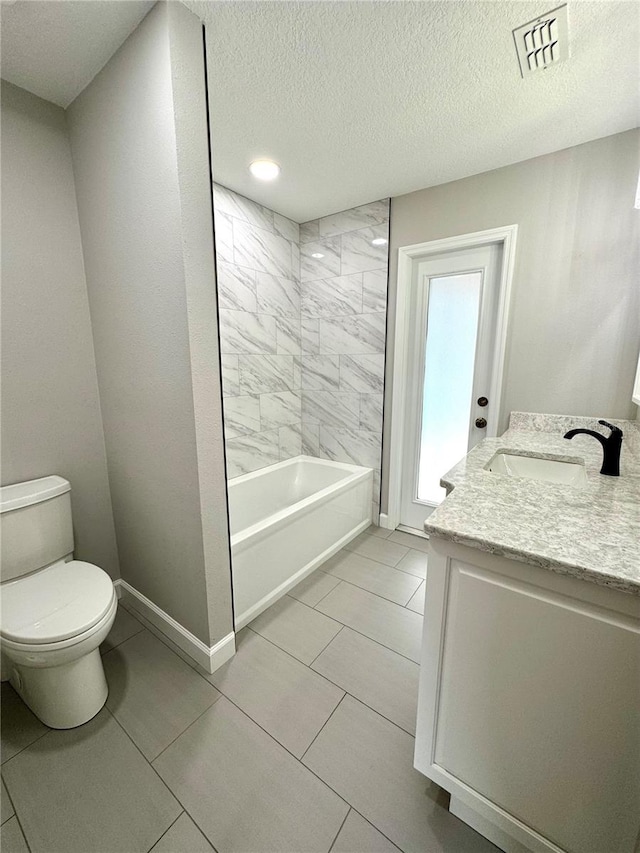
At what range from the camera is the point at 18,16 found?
1121 millimetres

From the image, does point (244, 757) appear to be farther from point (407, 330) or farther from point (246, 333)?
point (407, 330)

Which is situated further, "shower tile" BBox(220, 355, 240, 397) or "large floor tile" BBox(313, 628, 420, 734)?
"shower tile" BBox(220, 355, 240, 397)

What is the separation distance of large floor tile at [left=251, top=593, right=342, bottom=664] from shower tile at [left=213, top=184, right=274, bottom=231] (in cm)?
257

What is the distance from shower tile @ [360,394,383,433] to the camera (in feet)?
8.82

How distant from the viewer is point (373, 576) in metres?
2.18

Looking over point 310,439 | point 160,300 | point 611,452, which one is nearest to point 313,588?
point 310,439

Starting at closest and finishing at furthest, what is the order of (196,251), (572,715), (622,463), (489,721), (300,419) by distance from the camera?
(572,715), (489,721), (196,251), (622,463), (300,419)

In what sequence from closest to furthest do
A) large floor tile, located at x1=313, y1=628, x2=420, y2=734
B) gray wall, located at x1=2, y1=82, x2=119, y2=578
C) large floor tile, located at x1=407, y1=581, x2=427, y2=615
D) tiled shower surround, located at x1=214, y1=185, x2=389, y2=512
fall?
large floor tile, located at x1=313, y1=628, x2=420, y2=734
gray wall, located at x1=2, y1=82, x2=119, y2=578
large floor tile, located at x1=407, y1=581, x2=427, y2=615
tiled shower surround, located at x1=214, y1=185, x2=389, y2=512

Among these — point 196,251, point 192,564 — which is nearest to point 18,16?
point 196,251

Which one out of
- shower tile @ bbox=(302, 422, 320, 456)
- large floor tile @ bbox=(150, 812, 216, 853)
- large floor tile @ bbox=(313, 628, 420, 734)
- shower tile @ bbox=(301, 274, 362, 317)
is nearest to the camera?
large floor tile @ bbox=(150, 812, 216, 853)

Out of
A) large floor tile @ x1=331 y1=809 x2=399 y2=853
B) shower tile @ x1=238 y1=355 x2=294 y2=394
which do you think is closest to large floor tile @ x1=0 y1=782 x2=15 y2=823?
large floor tile @ x1=331 y1=809 x2=399 y2=853

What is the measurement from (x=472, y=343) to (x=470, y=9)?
157cm

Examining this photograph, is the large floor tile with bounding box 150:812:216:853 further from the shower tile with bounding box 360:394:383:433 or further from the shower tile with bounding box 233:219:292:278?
the shower tile with bounding box 233:219:292:278

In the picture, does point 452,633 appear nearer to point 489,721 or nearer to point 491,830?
point 489,721
